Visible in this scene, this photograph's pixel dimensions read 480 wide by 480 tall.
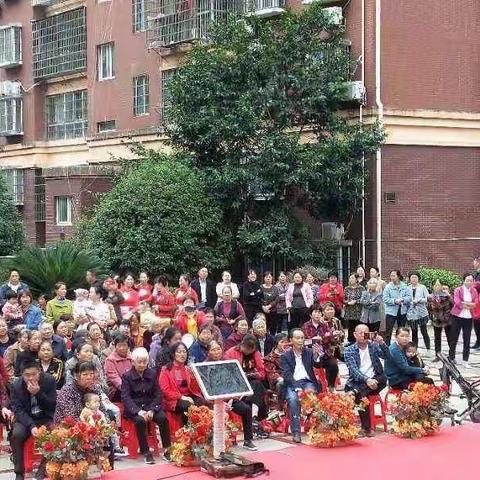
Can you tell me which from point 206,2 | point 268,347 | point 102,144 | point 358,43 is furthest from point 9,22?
point 268,347

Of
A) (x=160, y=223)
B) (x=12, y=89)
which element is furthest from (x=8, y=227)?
(x=160, y=223)

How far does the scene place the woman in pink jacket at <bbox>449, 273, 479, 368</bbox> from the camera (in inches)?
749

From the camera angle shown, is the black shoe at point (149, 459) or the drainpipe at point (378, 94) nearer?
the black shoe at point (149, 459)

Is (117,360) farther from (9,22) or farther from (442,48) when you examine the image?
(9,22)

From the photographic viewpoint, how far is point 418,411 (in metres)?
13.0

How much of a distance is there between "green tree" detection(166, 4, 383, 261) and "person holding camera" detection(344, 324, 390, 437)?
11.5 metres

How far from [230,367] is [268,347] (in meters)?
3.02

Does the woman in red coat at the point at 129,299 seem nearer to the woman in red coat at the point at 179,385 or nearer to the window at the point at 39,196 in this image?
the woman in red coat at the point at 179,385

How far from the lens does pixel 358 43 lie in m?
27.0

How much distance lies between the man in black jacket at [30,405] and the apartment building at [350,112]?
1647cm

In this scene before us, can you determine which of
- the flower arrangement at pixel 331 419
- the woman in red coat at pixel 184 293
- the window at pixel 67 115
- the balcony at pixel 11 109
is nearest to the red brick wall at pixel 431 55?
the woman in red coat at pixel 184 293

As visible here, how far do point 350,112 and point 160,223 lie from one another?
6036mm

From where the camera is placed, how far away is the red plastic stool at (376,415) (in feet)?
44.1

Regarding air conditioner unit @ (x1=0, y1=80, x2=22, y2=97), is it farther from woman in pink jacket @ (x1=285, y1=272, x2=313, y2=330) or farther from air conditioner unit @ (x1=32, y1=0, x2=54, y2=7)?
woman in pink jacket @ (x1=285, y1=272, x2=313, y2=330)
